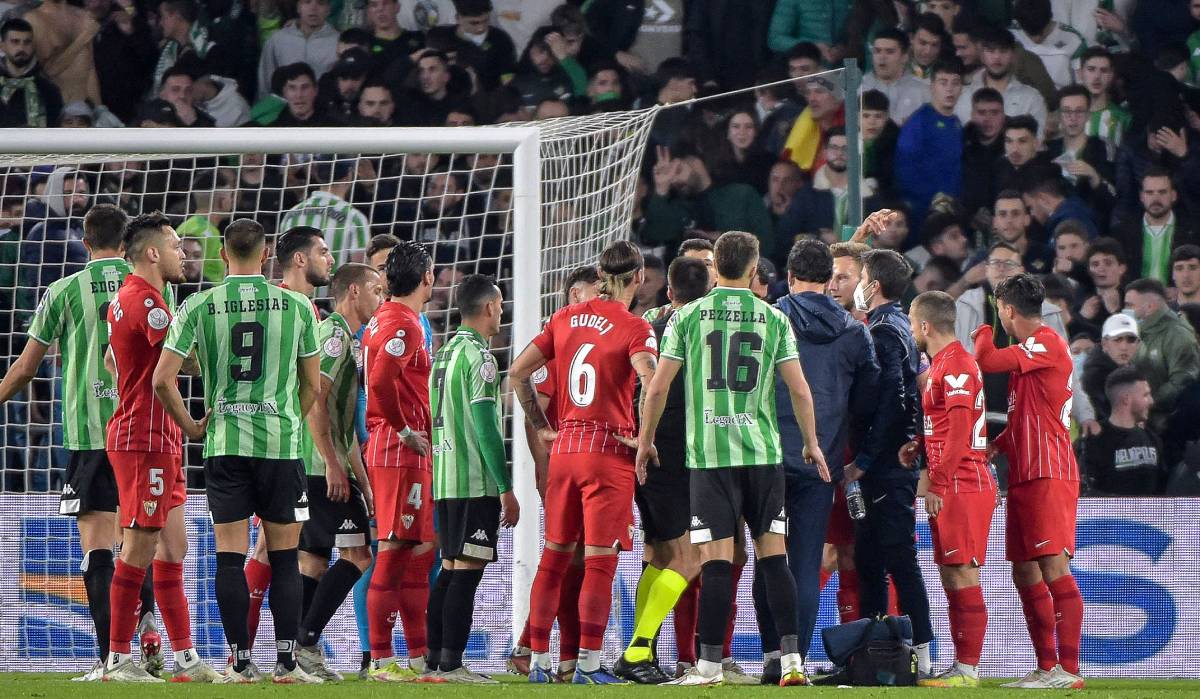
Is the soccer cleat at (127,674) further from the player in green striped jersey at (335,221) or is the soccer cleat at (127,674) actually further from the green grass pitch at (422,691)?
the player in green striped jersey at (335,221)

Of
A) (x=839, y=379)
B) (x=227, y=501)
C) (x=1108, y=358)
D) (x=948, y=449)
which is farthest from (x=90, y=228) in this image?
(x=1108, y=358)

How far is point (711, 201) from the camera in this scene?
11836 millimetres

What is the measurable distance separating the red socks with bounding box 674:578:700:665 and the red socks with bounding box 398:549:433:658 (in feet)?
3.60

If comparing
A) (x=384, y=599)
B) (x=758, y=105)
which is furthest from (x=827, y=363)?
(x=758, y=105)

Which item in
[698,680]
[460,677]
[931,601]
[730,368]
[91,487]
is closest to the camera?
[698,680]

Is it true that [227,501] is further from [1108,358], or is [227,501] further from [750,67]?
[750,67]

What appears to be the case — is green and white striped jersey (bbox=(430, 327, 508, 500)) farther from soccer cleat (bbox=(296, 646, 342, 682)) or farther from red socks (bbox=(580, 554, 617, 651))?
soccer cleat (bbox=(296, 646, 342, 682))

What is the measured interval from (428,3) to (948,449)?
7.81m

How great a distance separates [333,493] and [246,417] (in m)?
0.82

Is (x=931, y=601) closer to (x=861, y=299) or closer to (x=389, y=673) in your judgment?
(x=861, y=299)

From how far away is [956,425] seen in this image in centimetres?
640

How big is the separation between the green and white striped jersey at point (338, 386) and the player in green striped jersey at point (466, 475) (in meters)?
0.53

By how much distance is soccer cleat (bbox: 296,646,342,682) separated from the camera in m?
6.73

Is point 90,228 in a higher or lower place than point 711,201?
lower
